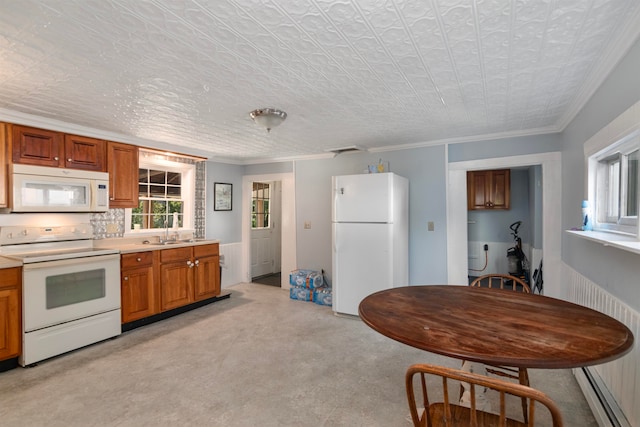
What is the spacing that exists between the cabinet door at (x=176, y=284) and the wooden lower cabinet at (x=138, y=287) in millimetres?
115

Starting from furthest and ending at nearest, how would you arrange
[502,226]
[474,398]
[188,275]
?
1. [502,226]
2. [188,275]
3. [474,398]

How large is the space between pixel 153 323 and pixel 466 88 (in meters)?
4.02

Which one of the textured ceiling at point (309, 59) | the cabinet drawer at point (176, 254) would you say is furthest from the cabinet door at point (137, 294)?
the textured ceiling at point (309, 59)

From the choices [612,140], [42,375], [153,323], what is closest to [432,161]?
[612,140]

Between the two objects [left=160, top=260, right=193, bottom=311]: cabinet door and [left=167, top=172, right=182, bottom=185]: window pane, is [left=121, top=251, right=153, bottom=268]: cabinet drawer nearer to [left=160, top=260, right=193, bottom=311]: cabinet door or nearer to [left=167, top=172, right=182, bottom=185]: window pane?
[left=160, top=260, right=193, bottom=311]: cabinet door

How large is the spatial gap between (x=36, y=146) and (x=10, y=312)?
4.93ft

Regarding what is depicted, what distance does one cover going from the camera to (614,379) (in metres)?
1.78

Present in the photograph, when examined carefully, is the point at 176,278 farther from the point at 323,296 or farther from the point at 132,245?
the point at 323,296

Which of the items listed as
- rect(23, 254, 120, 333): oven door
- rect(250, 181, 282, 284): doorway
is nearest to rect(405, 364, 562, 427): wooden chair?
rect(23, 254, 120, 333): oven door

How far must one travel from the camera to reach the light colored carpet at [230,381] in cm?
201

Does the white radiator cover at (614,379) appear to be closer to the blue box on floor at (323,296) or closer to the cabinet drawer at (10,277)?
the blue box on floor at (323,296)

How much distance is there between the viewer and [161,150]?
415 cm

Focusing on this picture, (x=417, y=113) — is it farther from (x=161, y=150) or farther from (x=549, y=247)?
(x=161, y=150)

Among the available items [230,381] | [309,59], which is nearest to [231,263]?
[230,381]
